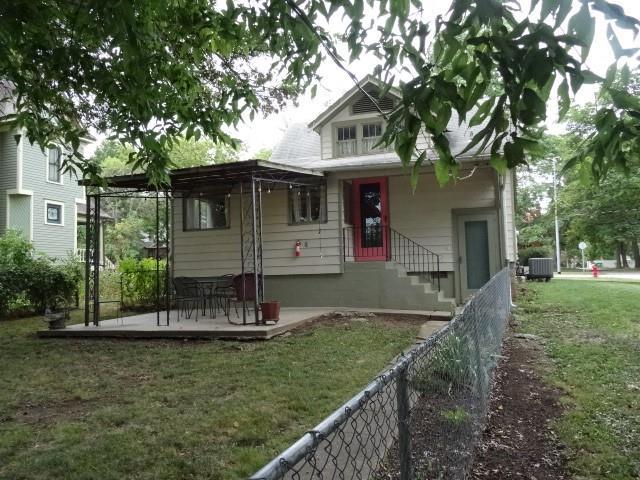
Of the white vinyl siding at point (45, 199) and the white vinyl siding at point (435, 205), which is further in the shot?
the white vinyl siding at point (45, 199)

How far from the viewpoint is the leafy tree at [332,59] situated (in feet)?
5.91

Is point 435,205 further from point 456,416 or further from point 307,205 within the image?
point 456,416

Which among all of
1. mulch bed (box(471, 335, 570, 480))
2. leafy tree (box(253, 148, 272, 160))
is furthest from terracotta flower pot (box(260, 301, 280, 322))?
leafy tree (box(253, 148, 272, 160))

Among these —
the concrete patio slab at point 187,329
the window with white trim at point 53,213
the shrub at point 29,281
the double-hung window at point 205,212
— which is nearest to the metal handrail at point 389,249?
the concrete patio slab at point 187,329

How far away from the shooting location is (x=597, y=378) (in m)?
5.63

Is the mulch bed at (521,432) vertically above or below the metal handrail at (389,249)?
below

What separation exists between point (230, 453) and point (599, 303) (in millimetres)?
11971

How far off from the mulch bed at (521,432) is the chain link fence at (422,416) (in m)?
0.16

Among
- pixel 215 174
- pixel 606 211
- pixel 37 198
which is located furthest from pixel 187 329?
pixel 606 211

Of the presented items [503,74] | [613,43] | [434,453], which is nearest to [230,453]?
[434,453]

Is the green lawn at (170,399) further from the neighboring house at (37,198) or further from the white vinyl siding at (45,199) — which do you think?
the white vinyl siding at (45,199)

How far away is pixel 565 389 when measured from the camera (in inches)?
205

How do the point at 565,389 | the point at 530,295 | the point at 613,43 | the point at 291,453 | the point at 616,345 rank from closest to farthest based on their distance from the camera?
1. the point at 291,453
2. the point at 613,43
3. the point at 565,389
4. the point at 616,345
5. the point at 530,295

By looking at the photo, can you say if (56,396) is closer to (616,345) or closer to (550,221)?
(616,345)
